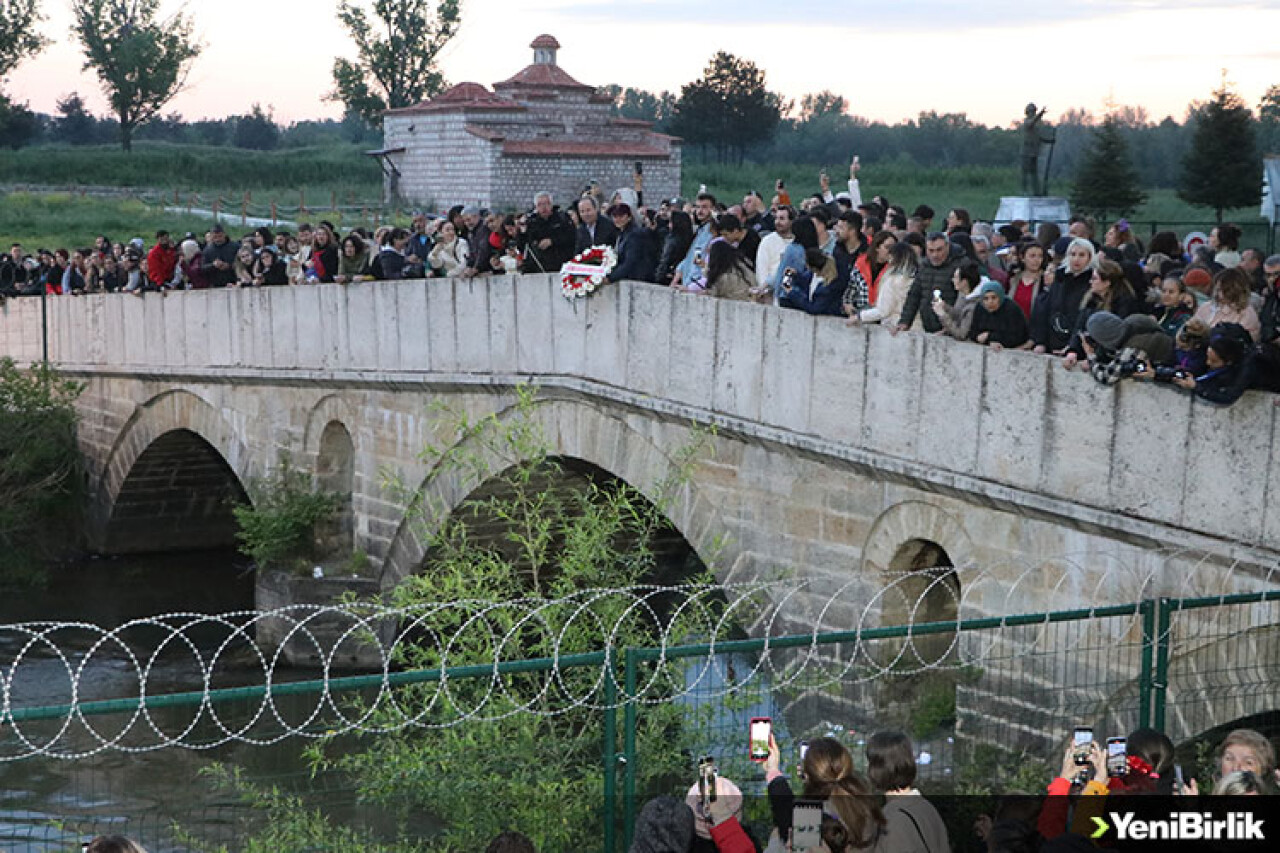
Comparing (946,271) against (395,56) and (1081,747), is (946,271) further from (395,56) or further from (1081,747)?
(395,56)

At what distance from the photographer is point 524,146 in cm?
4644

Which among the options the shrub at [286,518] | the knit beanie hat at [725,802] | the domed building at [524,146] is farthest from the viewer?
the domed building at [524,146]

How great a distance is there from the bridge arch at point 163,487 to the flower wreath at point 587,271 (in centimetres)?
927

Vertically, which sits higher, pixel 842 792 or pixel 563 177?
pixel 563 177

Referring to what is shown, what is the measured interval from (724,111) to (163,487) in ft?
178

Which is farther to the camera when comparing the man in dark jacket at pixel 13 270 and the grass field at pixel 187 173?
the grass field at pixel 187 173

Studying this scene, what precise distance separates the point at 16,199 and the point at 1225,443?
47914 mm

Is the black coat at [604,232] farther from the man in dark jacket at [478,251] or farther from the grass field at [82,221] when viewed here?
the grass field at [82,221]

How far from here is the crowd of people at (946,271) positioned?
8531 millimetres

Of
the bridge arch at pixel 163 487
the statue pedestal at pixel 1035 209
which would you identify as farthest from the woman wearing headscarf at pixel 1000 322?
the bridge arch at pixel 163 487

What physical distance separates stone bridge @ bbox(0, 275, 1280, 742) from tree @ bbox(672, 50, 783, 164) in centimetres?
5688

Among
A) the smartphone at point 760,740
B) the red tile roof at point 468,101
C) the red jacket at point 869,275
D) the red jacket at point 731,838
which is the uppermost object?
the red tile roof at point 468,101

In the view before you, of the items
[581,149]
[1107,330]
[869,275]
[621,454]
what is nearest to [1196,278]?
[1107,330]

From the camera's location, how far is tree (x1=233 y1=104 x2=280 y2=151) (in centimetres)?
9844
